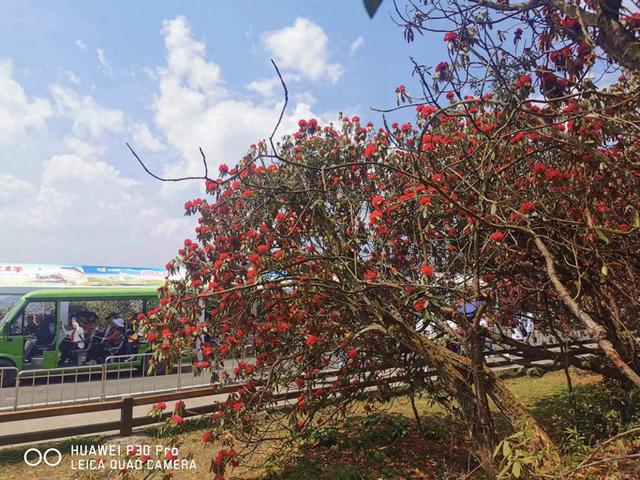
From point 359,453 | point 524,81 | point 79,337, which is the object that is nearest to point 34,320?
point 79,337

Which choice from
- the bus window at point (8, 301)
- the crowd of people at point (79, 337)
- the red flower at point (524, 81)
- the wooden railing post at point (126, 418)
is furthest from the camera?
the bus window at point (8, 301)

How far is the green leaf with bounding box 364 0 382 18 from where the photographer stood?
3.18ft

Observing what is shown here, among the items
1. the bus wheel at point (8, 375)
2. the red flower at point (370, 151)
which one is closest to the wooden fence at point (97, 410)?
the red flower at point (370, 151)

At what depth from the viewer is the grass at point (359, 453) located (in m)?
4.95

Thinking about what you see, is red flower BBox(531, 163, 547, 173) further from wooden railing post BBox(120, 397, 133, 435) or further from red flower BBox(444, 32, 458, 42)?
wooden railing post BBox(120, 397, 133, 435)

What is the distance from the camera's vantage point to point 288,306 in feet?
16.5

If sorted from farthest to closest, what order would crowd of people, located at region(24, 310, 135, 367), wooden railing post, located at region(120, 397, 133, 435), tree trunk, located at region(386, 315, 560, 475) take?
1. crowd of people, located at region(24, 310, 135, 367)
2. wooden railing post, located at region(120, 397, 133, 435)
3. tree trunk, located at region(386, 315, 560, 475)

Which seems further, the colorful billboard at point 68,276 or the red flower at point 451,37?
the colorful billboard at point 68,276

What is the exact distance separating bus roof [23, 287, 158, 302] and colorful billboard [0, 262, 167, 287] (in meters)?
0.25

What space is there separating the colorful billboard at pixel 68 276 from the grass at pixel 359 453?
7231 mm

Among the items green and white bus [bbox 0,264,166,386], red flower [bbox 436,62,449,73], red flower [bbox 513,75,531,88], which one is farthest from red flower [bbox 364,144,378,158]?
green and white bus [bbox 0,264,166,386]

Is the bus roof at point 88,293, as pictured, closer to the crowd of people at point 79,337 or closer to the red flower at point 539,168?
the crowd of people at point 79,337

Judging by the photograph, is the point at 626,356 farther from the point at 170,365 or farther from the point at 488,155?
the point at 170,365

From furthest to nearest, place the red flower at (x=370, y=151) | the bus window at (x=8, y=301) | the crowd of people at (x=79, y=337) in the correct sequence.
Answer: the bus window at (x=8, y=301) < the crowd of people at (x=79, y=337) < the red flower at (x=370, y=151)
